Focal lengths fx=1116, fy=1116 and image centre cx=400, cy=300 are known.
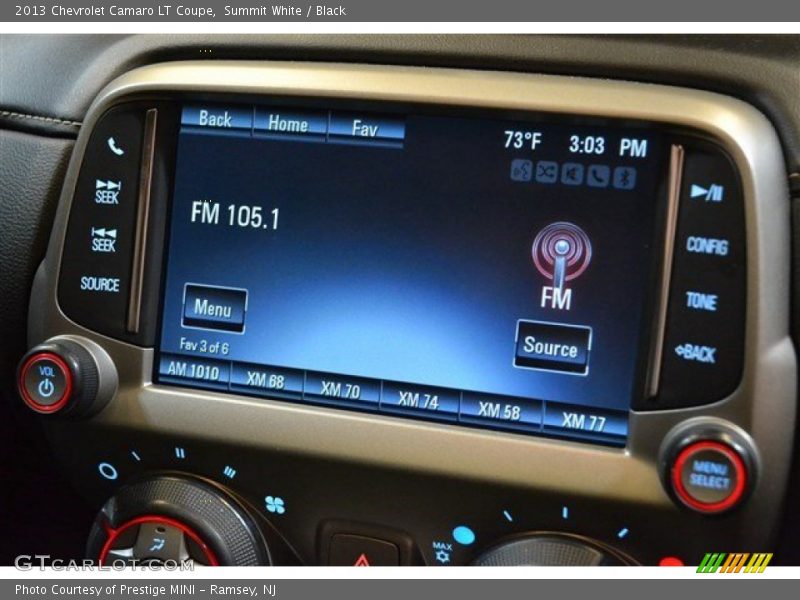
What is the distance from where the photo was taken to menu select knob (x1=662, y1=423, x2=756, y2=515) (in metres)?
0.98

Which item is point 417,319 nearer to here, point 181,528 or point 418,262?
point 418,262

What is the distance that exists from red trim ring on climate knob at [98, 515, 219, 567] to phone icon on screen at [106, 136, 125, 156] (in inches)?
15.1

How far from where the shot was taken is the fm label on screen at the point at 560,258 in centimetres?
105

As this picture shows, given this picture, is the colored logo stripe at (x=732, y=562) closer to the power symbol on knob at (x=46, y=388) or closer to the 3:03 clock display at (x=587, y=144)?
the 3:03 clock display at (x=587, y=144)

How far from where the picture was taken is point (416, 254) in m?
1.09

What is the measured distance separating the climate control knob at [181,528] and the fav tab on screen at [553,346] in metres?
0.35

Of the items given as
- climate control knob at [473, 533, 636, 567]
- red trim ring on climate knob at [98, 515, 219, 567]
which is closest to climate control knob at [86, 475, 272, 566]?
red trim ring on climate knob at [98, 515, 219, 567]

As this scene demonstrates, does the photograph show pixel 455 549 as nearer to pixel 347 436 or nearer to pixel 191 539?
pixel 347 436

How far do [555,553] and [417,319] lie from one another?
26 cm

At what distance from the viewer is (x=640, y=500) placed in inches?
41.1

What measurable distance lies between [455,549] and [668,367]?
0.29m

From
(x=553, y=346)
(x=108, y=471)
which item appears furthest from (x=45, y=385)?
(x=553, y=346)

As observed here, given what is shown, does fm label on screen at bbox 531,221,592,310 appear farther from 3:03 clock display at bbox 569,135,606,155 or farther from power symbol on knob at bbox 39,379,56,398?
power symbol on knob at bbox 39,379,56,398

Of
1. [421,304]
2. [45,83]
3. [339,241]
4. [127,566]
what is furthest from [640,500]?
[45,83]
